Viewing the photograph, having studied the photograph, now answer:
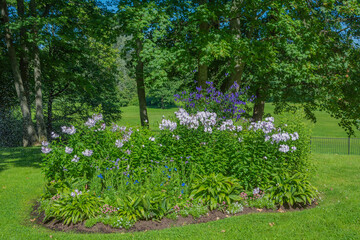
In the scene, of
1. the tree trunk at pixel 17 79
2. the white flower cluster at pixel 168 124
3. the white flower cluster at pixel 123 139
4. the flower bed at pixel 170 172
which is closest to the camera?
the flower bed at pixel 170 172

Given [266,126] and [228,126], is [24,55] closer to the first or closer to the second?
[228,126]

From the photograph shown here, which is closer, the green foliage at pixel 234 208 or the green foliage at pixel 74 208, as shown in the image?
the green foliage at pixel 74 208

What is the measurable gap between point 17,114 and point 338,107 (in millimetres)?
17181

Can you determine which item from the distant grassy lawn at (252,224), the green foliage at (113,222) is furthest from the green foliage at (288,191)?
the green foliage at (113,222)

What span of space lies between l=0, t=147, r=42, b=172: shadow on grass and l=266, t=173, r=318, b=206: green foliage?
23.8 ft

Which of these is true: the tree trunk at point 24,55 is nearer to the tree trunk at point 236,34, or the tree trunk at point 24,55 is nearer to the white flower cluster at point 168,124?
the tree trunk at point 236,34

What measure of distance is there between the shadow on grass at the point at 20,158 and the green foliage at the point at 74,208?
4684 mm

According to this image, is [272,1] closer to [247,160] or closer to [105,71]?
[247,160]

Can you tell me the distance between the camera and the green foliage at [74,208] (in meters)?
5.17

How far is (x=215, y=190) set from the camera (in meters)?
5.80

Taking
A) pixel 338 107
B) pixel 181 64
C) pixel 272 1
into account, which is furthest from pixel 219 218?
pixel 338 107

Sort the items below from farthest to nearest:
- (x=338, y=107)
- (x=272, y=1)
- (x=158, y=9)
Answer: (x=338, y=107), (x=272, y=1), (x=158, y=9)

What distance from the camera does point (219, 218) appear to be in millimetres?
5457

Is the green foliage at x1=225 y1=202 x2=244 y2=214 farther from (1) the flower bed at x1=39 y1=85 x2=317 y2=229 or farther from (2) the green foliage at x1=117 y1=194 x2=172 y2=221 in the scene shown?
(2) the green foliage at x1=117 y1=194 x2=172 y2=221
